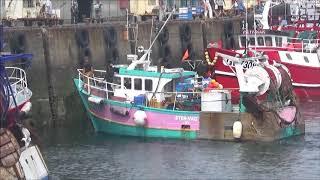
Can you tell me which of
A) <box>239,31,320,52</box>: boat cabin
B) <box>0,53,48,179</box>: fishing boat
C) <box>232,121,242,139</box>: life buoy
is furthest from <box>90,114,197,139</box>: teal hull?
<box>239,31,320,52</box>: boat cabin

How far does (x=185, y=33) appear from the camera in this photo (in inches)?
1897

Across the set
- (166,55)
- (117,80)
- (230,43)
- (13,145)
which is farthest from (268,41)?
(13,145)

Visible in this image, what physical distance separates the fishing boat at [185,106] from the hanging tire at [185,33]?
1229 cm

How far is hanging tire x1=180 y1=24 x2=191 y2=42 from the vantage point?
4806 cm

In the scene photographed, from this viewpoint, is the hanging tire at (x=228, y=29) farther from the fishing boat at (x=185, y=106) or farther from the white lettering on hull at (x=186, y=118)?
the white lettering on hull at (x=186, y=118)

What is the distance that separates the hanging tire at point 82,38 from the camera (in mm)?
41250

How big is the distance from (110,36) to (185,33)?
6339mm

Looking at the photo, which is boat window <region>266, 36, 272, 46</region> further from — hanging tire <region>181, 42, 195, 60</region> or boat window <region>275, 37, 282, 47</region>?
hanging tire <region>181, 42, 195, 60</region>

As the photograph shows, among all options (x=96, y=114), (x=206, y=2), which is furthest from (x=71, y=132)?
(x=206, y=2)

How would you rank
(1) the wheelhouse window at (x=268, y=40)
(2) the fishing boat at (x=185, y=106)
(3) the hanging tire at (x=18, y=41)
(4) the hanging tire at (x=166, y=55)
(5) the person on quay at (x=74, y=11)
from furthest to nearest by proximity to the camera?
(5) the person on quay at (x=74, y=11) → (4) the hanging tire at (x=166, y=55) → (1) the wheelhouse window at (x=268, y=40) → (3) the hanging tire at (x=18, y=41) → (2) the fishing boat at (x=185, y=106)

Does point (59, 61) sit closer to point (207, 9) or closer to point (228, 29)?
point (228, 29)

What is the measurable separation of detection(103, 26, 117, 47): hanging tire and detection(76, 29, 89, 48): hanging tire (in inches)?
47.2

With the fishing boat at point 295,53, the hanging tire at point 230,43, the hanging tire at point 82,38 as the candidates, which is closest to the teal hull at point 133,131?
the hanging tire at point 82,38

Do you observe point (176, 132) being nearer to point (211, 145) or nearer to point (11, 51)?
point (211, 145)
